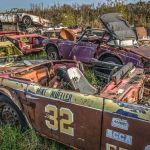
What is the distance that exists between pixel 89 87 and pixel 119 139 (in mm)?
2033

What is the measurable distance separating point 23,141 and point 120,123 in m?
1.96

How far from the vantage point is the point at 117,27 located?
1052cm

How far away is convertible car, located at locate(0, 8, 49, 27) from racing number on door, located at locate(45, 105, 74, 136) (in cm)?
1885

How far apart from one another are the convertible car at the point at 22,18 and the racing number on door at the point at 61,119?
18847 millimetres

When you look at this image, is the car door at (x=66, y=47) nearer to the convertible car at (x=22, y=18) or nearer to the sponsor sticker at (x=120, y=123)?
the sponsor sticker at (x=120, y=123)

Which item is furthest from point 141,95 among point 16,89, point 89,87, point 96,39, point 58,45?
point 58,45

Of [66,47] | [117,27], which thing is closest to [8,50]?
[66,47]

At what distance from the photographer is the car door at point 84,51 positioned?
1038cm

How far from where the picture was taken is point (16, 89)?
5188 mm

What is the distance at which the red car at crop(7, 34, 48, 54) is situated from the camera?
42.2ft

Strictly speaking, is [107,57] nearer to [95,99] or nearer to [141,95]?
[141,95]

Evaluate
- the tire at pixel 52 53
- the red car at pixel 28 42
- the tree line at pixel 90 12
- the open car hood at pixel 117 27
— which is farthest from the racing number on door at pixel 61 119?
the tree line at pixel 90 12

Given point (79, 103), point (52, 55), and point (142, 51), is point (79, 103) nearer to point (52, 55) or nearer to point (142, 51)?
point (142, 51)

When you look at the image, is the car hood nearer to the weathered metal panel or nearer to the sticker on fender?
the weathered metal panel
